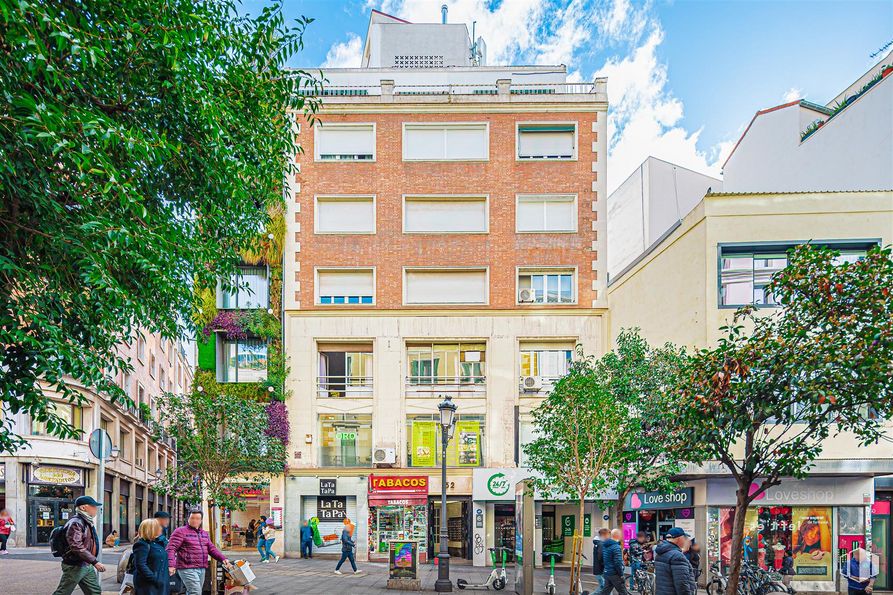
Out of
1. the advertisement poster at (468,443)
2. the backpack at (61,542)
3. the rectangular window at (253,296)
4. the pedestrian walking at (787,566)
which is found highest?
the rectangular window at (253,296)

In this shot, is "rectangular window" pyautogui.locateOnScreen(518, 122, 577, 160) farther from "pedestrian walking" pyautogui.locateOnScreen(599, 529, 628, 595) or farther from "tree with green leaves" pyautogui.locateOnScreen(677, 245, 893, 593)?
"tree with green leaves" pyautogui.locateOnScreen(677, 245, 893, 593)

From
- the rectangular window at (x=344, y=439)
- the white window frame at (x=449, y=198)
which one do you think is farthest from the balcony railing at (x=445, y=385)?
the white window frame at (x=449, y=198)

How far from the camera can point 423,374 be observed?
101ft

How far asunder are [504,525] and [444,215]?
12.7 metres

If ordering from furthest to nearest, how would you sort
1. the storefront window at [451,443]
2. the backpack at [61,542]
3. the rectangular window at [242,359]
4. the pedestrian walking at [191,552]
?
the rectangular window at [242,359], the storefront window at [451,443], the pedestrian walking at [191,552], the backpack at [61,542]

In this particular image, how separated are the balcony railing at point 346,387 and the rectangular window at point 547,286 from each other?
714 cm

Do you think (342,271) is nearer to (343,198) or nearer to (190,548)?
(343,198)

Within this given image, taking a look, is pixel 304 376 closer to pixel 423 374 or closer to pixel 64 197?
pixel 423 374

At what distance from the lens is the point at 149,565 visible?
337 inches

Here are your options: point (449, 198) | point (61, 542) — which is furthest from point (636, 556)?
point (449, 198)

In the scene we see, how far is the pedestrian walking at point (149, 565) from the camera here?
27.9 ft

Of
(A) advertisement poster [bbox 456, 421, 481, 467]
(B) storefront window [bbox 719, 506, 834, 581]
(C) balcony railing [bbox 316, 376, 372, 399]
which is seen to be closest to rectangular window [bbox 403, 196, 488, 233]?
(C) balcony railing [bbox 316, 376, 372, 399]

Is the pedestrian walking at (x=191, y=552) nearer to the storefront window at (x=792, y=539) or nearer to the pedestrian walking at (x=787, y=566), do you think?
the storefront window at (x=792, y=539)

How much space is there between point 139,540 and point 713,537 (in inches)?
716
